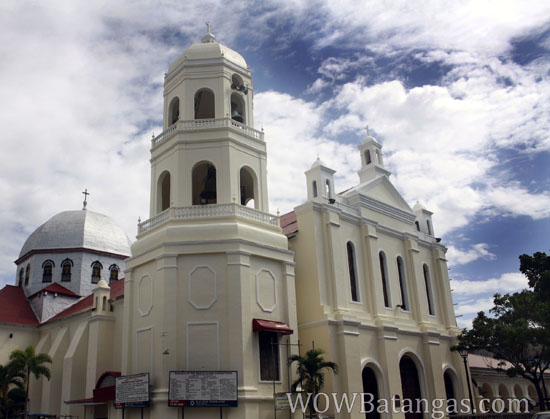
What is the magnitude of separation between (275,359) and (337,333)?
3515 millimetres

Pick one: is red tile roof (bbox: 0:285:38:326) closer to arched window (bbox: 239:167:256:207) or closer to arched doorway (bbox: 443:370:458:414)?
arched window (bbox: 239:167:256:207)

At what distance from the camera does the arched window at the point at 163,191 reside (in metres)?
24.5

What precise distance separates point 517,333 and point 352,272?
830 centimetres

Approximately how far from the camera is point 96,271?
40.8m

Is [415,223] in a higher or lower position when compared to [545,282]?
higher

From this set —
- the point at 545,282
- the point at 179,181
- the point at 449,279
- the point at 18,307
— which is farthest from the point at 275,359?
the point at 18,307

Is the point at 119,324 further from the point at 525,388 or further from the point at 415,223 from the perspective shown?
the point at 525,388

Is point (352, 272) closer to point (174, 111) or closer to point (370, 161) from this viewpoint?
point (370, 161)

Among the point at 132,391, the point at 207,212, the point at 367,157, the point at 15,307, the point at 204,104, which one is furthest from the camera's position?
the point at 15,307

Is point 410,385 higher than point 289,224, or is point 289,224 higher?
point 289,224

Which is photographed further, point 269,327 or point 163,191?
point 163,191

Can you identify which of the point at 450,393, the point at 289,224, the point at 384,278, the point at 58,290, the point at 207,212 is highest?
the point at 289,224

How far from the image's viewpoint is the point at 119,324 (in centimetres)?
2678

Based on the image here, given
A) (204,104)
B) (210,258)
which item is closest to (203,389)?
(210,258)
